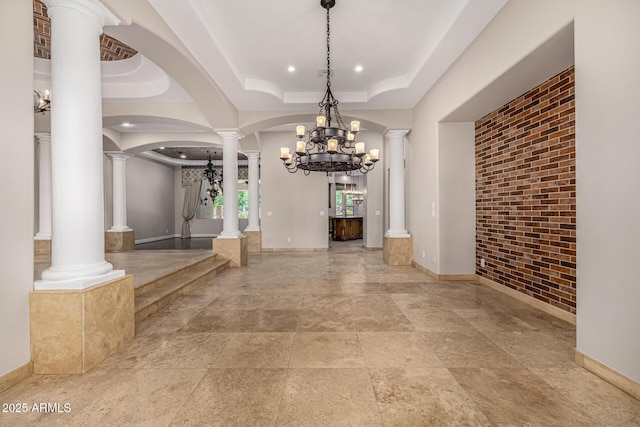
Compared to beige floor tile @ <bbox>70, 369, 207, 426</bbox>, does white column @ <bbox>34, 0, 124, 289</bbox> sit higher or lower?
higher

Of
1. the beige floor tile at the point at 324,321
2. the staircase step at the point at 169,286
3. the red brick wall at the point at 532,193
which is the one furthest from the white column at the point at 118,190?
the red brick wall at the point at 532,193

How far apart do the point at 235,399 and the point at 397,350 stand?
52.6 inches

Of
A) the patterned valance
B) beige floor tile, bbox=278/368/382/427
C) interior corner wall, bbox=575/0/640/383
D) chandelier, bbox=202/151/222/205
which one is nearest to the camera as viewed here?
beige floor tile, bbox=278/368/382/427

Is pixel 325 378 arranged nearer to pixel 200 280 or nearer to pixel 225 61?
pixel 200 280

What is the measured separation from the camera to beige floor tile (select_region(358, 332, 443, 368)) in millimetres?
2203

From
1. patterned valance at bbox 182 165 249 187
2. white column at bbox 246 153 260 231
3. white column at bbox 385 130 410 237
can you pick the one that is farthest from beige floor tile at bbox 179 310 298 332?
patterned valance at bbox 182 165 249 187

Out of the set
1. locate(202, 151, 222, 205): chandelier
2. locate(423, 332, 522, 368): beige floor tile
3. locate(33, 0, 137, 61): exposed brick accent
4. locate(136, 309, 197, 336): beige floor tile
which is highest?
locate(33, 0, 137, 61): exposed brick accent

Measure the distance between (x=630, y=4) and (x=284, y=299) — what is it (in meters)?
4.04

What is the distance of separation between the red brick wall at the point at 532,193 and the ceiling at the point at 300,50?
117cm

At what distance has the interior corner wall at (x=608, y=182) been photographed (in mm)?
1793

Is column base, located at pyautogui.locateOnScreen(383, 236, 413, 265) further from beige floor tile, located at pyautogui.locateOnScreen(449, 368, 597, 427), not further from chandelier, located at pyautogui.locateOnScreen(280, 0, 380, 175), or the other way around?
beige floor tile, located at pyautogui.locateOnScreen(449, 368, 597, 427)

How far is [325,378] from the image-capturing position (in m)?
2.01

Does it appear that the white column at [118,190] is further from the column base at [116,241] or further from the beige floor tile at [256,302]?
the beige floor tile at [256,302]

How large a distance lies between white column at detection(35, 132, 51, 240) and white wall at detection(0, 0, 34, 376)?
579 cm
